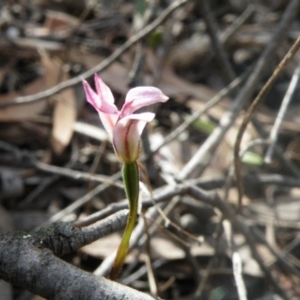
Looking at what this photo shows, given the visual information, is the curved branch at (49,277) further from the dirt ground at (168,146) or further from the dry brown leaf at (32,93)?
the dry brown leaf at (32,93)

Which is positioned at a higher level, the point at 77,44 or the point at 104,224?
the point at 77,44

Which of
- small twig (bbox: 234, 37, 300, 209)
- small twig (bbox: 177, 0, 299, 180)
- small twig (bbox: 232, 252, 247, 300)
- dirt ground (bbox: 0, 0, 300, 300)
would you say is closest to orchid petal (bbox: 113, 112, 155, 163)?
dirt ground (bbox: 0, 0, 300, 300)

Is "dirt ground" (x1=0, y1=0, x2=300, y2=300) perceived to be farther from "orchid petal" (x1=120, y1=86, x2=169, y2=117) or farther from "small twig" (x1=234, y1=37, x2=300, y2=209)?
"orchid petal" (x1=120, y1=86, x2=169, y2=117)

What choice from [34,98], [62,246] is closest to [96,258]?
[34,98]

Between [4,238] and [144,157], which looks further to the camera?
[144,157]

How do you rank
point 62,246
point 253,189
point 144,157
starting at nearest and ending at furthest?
1. point 62,246
2. point 144,157
3. point 253,189

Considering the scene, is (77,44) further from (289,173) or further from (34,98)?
(289,173)

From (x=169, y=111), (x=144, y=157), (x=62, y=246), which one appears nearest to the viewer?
(x=62, y=246)

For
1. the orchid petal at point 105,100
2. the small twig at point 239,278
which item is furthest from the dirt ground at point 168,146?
the orchid petal at point 105,100

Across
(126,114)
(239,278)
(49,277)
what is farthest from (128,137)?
(239,278)
